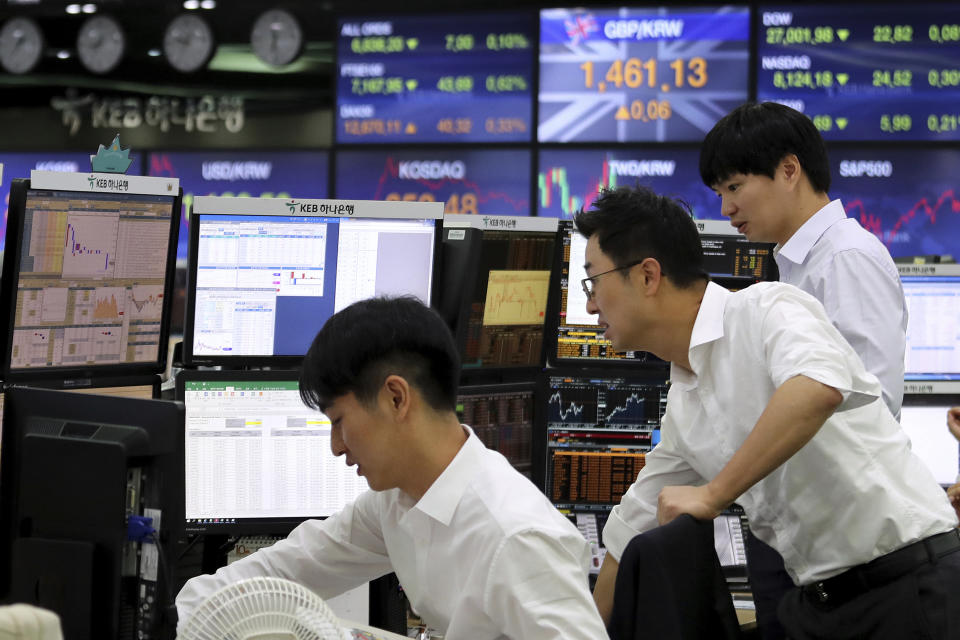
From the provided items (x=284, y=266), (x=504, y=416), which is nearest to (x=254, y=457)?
(x=284, y=266)

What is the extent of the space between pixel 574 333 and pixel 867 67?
304 centimetres

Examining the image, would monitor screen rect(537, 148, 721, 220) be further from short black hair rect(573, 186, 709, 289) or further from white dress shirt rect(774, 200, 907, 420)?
short black hair rect(573, 186, 709, 289)

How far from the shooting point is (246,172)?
543 centimetres

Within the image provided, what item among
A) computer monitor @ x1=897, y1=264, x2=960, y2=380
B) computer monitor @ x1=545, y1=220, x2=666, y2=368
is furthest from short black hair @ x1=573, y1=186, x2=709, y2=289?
computer monitor @ x1=897, y1=264, x2=960, y2=380

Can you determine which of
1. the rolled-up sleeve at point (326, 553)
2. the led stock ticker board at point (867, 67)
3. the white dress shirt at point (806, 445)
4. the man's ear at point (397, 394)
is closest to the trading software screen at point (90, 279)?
the rolled-up sleeve at point (326, 553)

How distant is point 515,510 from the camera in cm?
126

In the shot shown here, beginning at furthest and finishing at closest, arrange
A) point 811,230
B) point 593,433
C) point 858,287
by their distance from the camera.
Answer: point 593,433
point 811,230
point 858,287

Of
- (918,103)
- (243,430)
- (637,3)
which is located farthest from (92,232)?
(918,103)

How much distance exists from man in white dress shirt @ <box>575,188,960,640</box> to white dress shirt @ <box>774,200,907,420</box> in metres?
0.29

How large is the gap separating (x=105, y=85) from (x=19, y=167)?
0.64 meters

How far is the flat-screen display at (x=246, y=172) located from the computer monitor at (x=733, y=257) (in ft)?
9.99

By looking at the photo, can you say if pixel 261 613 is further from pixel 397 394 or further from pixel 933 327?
pixel 933 327

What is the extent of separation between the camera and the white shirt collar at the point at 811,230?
2082 mm

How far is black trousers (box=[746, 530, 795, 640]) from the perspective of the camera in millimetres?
2023
